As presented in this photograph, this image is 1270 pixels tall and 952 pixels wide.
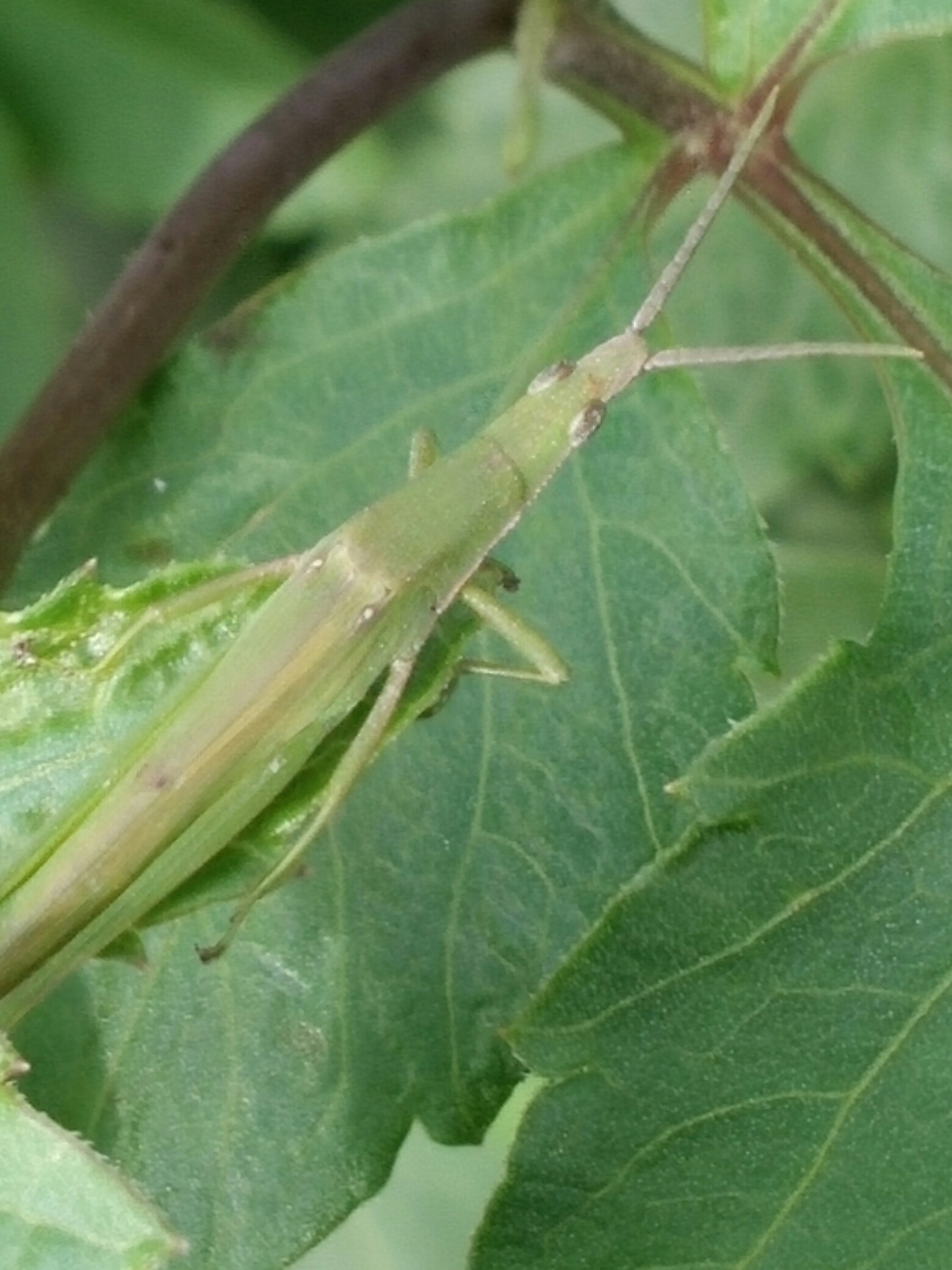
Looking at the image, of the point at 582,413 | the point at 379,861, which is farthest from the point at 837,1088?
the point at 582,413

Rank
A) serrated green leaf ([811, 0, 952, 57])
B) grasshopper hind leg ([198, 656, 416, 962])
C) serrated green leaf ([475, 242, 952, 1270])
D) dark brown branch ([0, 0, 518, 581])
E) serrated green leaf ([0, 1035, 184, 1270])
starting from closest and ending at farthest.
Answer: serrated green leaf ([0, 1035, 184, 1270])
serrated green leaf ([475, 242, 952, 1270])
grasshopper hind leg ([198, 656, 416, 962])
serrated green leaf ([811, 0, 952, 57])
dark brown branch ([0, 0, 518, 581])

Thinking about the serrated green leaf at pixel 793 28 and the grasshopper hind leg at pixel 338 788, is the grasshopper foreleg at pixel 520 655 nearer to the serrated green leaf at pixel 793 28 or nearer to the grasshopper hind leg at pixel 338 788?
the grasshopper hind leg at pixel 338 788

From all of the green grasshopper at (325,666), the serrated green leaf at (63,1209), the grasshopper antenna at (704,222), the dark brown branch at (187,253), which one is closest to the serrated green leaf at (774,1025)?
the green grasshopper at (325,666)

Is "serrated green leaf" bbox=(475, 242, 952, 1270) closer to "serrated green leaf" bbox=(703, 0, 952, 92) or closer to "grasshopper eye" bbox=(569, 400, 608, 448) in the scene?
"grasshopper eye" bbox=(569, 400, 608, 448)

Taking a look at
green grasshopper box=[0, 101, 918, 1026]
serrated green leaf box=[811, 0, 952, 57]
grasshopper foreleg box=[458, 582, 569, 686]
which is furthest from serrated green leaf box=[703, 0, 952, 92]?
grasshopper foreleg box=[458, 582, 569, 686]

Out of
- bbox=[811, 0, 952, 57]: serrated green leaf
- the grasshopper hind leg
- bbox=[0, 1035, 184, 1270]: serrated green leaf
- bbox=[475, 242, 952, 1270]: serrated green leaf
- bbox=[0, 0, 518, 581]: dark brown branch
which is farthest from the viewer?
bbox=[0, 0, 518, 581]: dark brown branch

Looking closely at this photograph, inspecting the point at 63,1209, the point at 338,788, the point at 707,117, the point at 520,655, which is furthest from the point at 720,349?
the point at 63,1209
